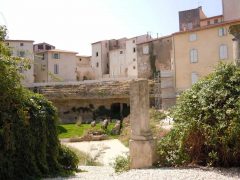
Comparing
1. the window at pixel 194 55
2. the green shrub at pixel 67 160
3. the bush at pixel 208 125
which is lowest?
the green shrub at pixel 67 160

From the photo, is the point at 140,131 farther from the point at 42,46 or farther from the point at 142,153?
the point at 42,46

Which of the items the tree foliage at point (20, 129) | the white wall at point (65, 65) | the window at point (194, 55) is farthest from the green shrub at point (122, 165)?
the white wall at point (65, 65)

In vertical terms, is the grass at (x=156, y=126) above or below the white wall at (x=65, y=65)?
below

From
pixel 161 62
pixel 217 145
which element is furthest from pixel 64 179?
pixel 161 62

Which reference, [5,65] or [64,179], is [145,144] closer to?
[64,179]

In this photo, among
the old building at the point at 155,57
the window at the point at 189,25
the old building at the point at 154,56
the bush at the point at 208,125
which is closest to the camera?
the bush at the point at 208,125

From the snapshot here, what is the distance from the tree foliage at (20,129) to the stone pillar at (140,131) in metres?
2.61

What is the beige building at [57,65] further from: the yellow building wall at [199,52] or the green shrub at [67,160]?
the green shrub at [67,160]

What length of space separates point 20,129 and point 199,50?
29832mm

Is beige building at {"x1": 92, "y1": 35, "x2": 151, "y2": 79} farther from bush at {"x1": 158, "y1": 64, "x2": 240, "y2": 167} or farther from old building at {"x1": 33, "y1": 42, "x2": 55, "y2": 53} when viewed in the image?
bush at {"x1": 158, "y1": 64, "x2": 240, "y2": 167}

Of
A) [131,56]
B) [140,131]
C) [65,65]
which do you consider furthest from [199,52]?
[140,131]

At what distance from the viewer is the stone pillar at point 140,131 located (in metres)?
9.84

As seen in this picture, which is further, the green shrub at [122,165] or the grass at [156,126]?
the grass at [156,126]

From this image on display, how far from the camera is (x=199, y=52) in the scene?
37.0 m
